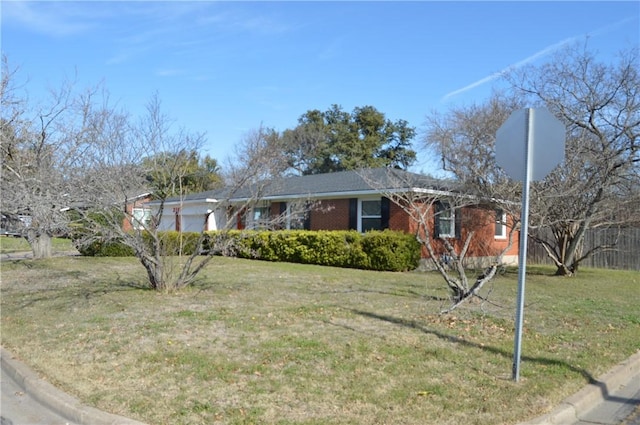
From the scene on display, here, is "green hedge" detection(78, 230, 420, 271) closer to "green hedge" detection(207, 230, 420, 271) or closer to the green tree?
"green hedge" detection(207, 230, 420, 271)

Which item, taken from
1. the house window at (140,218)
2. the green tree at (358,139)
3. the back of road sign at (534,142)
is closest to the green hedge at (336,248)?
the house window at (140,218)

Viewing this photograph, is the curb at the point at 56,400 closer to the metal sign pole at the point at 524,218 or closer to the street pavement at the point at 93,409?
the street pavement at the point at 93,409

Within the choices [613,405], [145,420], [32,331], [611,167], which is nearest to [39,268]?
[32,331]

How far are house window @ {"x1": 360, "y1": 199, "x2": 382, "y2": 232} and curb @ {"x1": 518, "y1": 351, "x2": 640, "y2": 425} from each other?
41.9 feet

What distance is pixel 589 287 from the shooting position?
47.0 ft

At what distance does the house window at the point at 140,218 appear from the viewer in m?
9.84

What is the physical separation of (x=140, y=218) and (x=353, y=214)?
10763 mm

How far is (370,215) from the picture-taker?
19.7 meters

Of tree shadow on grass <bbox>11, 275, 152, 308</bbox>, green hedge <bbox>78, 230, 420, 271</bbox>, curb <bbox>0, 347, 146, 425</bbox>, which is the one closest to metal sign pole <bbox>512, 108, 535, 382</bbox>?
curb <bbox>0, 347, 146, 425</bbox>

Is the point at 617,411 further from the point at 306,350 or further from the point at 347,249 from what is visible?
the point at 347,249

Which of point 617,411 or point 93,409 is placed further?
point 617,411

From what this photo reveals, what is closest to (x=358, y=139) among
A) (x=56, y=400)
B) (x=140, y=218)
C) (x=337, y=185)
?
(x=337, y=185)

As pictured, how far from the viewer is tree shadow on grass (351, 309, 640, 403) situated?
18.2 feet

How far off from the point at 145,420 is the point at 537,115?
15.5ft
